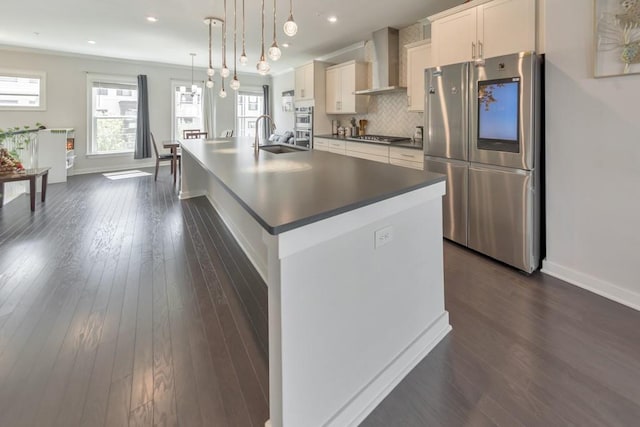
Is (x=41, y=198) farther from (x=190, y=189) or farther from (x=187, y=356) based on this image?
(x=187, y=356)

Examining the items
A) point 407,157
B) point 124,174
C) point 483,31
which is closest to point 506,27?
point 483,31

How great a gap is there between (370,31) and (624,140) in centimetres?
411

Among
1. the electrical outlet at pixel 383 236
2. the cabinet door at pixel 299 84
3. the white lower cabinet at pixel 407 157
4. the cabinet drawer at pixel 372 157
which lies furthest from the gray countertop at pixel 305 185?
the cabinet door at pixel 299 84

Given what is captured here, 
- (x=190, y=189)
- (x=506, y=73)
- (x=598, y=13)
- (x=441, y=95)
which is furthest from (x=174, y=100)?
(x=598, y=13)

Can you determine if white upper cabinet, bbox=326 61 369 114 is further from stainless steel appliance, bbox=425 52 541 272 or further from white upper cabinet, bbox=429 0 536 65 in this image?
stainless steel appliance, bbox=425 52 541 272

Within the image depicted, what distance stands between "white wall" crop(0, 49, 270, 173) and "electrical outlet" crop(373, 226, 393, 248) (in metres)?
8.30

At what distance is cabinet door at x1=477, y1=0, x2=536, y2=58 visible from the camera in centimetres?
268

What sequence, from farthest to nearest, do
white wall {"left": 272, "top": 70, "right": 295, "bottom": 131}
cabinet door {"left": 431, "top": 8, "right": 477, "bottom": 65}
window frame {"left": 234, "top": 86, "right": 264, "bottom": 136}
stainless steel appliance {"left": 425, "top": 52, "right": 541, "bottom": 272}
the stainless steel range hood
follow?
window frame {"left": 234, "top": 86, "right": 264, "bottom": 136} < white wall {"left": 272, "top": 70, "right": 295, "bottom": 131} < the stainless steel range hood < cabinet door {"left": 431, "top": 8, "right": 477, "bottom": 65} < stainless steel appliance {"left": 425, "top": 52, "right": 541, "bottom": 272}

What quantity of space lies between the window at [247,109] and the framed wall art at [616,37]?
833cm

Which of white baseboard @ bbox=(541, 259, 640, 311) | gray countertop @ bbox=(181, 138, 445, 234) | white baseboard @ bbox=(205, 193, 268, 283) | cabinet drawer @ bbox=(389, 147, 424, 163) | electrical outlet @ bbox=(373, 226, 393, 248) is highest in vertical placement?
cabinet drawer @ bbox=(389, 147, 424, 163)

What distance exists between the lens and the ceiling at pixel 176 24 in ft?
13.5

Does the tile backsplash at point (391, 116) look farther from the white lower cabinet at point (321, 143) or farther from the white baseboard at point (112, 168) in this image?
the white baseboard at point (112, 168)

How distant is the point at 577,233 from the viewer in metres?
2.43

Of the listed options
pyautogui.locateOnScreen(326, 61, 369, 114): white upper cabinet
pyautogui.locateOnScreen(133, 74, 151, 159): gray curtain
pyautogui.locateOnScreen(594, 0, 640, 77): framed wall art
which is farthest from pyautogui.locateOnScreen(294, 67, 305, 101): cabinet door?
pyautogui.locateOnScreen(594, 0, 640, 77): framed wall art
